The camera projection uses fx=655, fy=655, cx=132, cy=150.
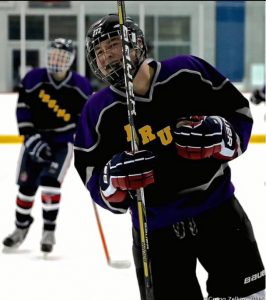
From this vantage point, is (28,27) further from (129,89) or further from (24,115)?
(129,89)

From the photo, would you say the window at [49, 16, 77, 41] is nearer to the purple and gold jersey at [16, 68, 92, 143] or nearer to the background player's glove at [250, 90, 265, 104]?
the background player's glove at [250, 90, 265, 104]

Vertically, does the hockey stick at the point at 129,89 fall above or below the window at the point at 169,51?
below

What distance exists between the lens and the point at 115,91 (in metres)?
1.42

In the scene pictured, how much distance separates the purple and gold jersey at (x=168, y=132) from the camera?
1411 mm

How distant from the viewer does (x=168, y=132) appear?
1.41 meters

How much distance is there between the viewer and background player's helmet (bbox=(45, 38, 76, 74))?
3172 mm

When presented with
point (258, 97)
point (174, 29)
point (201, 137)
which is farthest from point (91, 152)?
point (174, 29)

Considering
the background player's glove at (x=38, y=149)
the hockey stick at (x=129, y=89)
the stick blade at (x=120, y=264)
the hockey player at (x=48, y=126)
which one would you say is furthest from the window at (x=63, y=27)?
the hockey stick at (x=129, y=89)

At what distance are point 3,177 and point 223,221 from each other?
413 centimetres

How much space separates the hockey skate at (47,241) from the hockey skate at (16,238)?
15 cm

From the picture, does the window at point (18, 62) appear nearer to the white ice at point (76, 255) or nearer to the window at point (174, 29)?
the window at point (174, 29)

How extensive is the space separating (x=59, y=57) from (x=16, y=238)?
0.90m

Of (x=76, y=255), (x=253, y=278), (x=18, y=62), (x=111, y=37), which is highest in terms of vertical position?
(x=18, y=62)

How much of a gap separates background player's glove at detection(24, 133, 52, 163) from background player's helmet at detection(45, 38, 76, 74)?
0.33 metres
